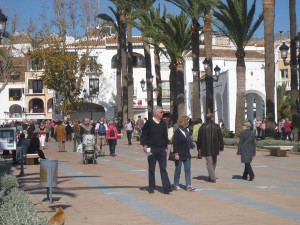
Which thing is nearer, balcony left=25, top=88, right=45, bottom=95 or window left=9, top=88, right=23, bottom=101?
balcony left=25, top=88, right=45, bottom=95

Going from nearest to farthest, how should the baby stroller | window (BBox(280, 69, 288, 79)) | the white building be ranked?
the baby stroller → the white building → window (BBox(280, 69, 288, 79))

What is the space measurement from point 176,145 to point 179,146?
0.08 m

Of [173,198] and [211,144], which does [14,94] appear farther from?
[173,198]

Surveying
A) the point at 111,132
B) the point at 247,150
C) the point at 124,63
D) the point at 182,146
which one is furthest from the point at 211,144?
the point at 124,63

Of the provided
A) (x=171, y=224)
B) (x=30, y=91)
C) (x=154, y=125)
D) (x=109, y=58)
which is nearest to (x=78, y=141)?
(x=154, y=125)

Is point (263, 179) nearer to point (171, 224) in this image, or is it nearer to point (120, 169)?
point (120, 169)

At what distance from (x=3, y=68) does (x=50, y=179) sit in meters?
38.7

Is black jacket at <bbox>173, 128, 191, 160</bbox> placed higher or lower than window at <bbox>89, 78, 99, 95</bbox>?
lower

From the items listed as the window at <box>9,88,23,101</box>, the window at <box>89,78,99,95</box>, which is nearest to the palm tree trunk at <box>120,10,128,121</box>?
the window at <box>89,78,99,95</box>

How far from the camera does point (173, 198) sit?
40.5 ft

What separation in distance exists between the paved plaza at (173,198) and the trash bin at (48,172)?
393mm

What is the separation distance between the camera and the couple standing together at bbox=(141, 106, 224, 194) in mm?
13219

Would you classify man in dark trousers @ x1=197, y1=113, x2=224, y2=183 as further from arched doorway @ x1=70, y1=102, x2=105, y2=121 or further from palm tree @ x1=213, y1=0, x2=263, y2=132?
arched doorway @ x1=70, y1=102, x2=105, y2=121

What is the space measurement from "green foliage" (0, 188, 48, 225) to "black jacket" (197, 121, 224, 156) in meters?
7.11
